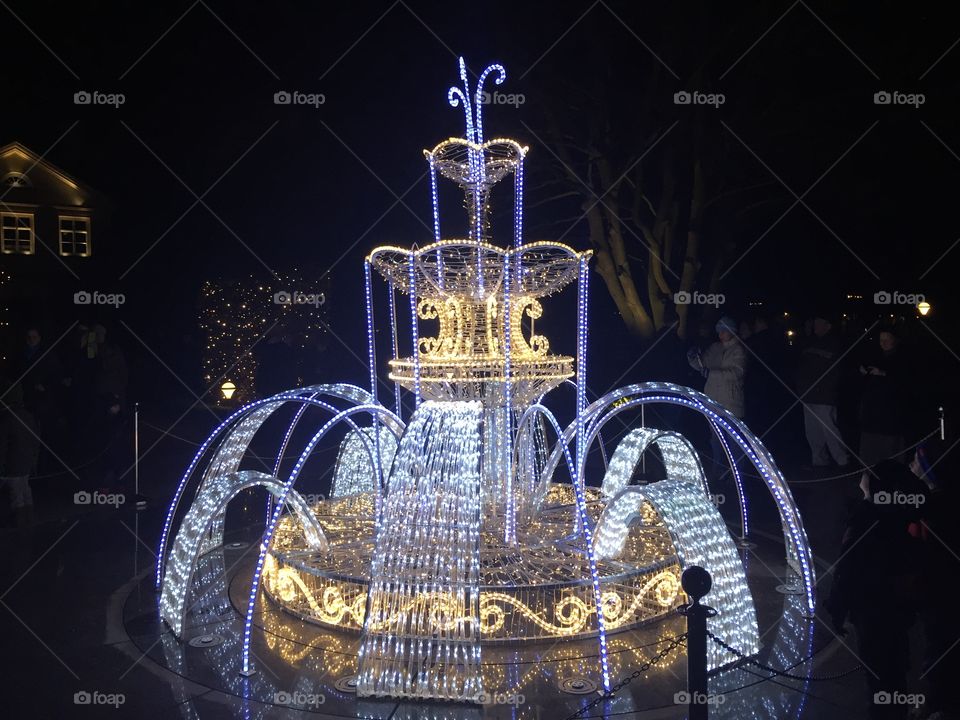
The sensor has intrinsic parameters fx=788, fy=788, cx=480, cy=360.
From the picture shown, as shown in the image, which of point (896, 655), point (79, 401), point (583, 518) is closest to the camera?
point (896, 655)

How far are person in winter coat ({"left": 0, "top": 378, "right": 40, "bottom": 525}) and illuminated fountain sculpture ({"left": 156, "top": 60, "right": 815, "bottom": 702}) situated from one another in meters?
2.82

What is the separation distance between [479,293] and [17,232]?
40.3ft

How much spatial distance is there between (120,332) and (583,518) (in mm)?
11976

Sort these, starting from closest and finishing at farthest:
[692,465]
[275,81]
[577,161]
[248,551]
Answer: [692,465], [248,551], [275,81], [577,161]

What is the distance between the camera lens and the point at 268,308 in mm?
16156

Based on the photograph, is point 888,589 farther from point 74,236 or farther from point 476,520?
point 74,236

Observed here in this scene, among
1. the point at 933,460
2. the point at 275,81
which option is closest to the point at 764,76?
the point at 933,460

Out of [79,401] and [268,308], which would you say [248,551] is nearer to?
[79,401]

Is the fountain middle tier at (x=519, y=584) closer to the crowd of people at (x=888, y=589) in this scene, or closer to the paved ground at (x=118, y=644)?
the paved ground at (x=118, y=644)

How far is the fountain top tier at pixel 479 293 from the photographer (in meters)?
5.39
